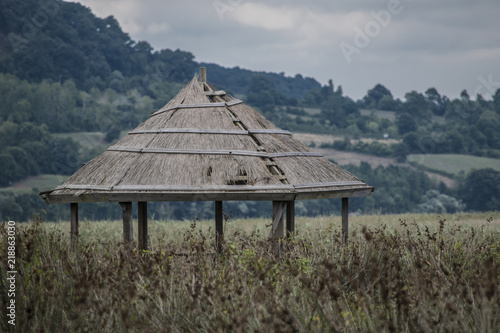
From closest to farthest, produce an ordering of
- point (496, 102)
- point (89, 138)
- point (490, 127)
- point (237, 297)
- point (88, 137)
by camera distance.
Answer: point (237, 297) < point (89, 138) < point (88, 137) < point (490, 127) < point (496, 102)

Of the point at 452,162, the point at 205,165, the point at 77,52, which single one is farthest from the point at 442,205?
the point at 205,165

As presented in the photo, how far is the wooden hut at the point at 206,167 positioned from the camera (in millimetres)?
9586

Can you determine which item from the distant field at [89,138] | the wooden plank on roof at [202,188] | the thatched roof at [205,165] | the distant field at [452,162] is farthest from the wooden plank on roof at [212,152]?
the distant field at [452,162]

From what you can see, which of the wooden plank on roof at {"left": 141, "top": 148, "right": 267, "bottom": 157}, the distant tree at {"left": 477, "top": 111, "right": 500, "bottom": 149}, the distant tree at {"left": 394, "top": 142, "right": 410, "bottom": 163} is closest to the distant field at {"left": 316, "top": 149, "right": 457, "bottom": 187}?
the distant tree at {"left": 394, "top": 142, "right": 410, "bottom": 163}

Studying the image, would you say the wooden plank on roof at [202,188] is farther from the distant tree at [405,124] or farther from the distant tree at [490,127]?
the distant tree at [405,124]

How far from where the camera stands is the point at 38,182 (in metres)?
67.1

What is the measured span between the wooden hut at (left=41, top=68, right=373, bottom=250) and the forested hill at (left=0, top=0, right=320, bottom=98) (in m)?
87.7

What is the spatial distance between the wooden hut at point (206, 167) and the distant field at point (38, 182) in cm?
5649

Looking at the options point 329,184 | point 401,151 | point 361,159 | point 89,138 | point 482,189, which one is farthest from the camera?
point 361,159

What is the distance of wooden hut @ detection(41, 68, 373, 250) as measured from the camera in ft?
31.4

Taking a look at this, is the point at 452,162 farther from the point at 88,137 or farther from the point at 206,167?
the point at 206,167

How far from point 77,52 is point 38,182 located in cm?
3652

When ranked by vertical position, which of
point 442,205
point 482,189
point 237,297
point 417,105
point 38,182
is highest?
point 417,105

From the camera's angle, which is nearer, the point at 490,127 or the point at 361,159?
the point at 361,159
